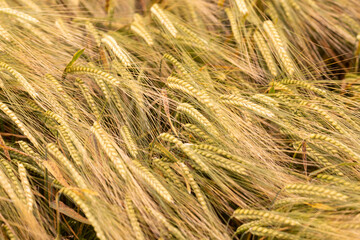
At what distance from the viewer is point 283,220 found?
1.14 metres

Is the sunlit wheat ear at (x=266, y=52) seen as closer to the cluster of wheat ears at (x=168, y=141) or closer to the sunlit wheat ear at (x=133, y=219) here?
the cluster of wheat ears at (x=168, y=141)

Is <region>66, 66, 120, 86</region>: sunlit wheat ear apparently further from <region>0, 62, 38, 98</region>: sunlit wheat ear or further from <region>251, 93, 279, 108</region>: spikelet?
<region>251, 93, 279, 108</region>: spikelet

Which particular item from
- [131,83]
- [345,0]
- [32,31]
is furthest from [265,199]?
[345,0]

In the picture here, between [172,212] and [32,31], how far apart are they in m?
1.12

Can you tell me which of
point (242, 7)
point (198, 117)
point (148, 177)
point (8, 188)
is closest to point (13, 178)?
point (8, 188)

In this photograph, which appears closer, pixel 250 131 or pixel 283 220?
→ pixel 283 220

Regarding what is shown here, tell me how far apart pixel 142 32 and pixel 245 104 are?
729mm

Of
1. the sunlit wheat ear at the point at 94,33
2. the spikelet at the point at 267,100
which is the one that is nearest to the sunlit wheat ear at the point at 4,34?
the sunlit wheat ear at the point at 94,33

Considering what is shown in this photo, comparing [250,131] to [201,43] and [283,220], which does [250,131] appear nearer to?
[283,220]

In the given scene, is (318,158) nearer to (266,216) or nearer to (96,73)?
(266,216)

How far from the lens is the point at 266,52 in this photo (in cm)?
185

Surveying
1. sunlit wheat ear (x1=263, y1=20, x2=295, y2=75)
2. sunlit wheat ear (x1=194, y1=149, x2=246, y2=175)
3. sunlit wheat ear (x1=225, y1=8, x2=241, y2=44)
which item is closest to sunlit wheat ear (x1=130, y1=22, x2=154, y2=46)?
sunlit wheat ear (x1=225, y1=8, x2=241, y2=44)

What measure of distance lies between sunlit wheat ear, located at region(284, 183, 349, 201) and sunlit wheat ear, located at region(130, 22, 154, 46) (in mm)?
948

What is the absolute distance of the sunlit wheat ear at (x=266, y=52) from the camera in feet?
5.87
